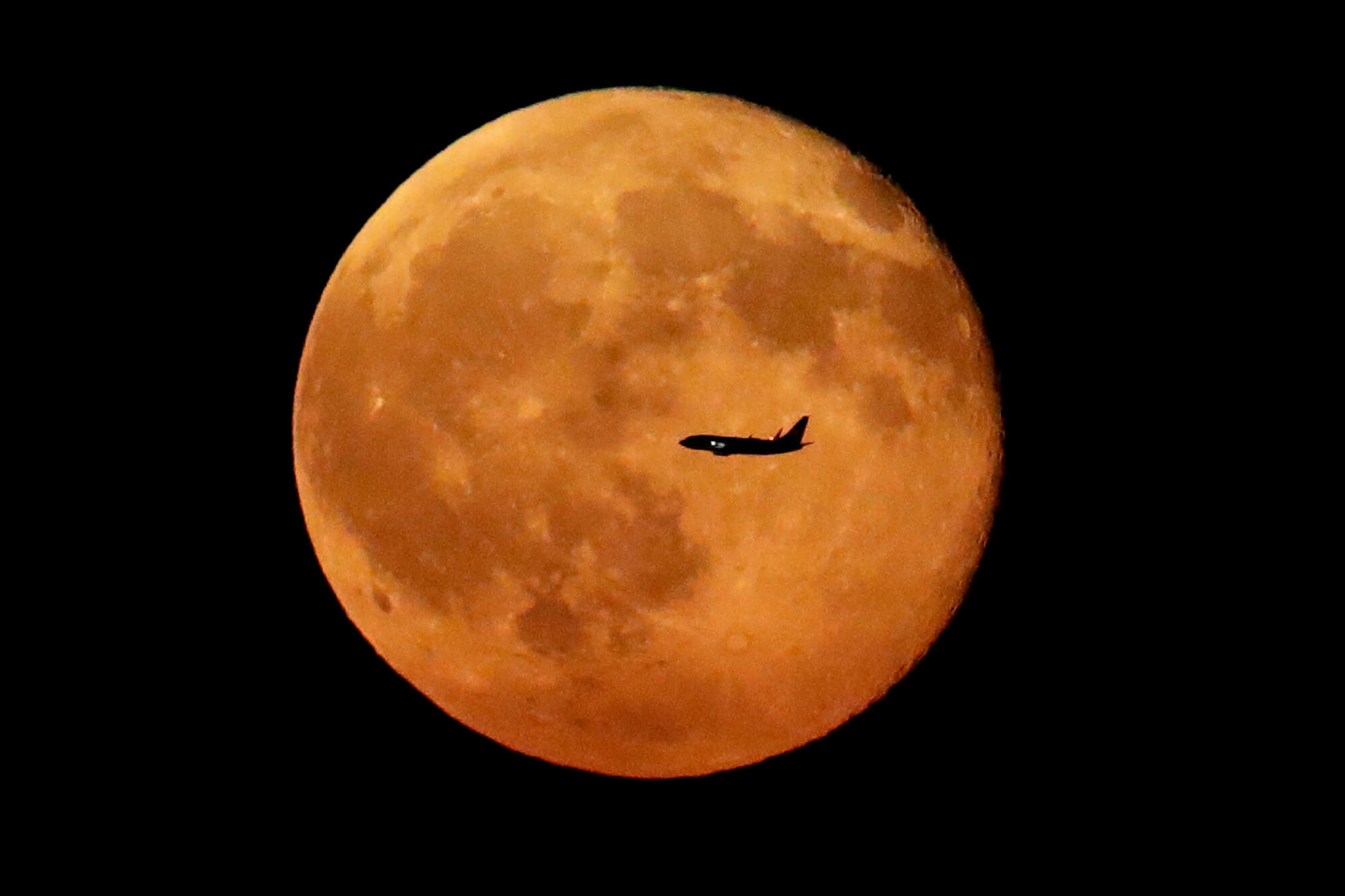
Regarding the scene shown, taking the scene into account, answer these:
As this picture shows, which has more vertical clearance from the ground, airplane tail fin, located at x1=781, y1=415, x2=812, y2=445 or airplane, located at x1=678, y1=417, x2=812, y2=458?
airplane tail fin, located at x1=781, y1=415, x2=812, y2=445

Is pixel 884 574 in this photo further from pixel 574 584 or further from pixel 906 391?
pixel 574 584

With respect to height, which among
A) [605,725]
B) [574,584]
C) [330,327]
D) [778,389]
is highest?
[330,327]

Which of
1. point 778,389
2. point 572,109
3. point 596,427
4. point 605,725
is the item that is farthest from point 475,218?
point 605,725

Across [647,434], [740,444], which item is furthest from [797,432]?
[647,434]

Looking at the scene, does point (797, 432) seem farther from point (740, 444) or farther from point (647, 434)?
point (647, 434)

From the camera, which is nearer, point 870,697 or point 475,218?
point 475,218

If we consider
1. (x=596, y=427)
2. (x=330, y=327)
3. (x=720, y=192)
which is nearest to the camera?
(x=596, y=427)
